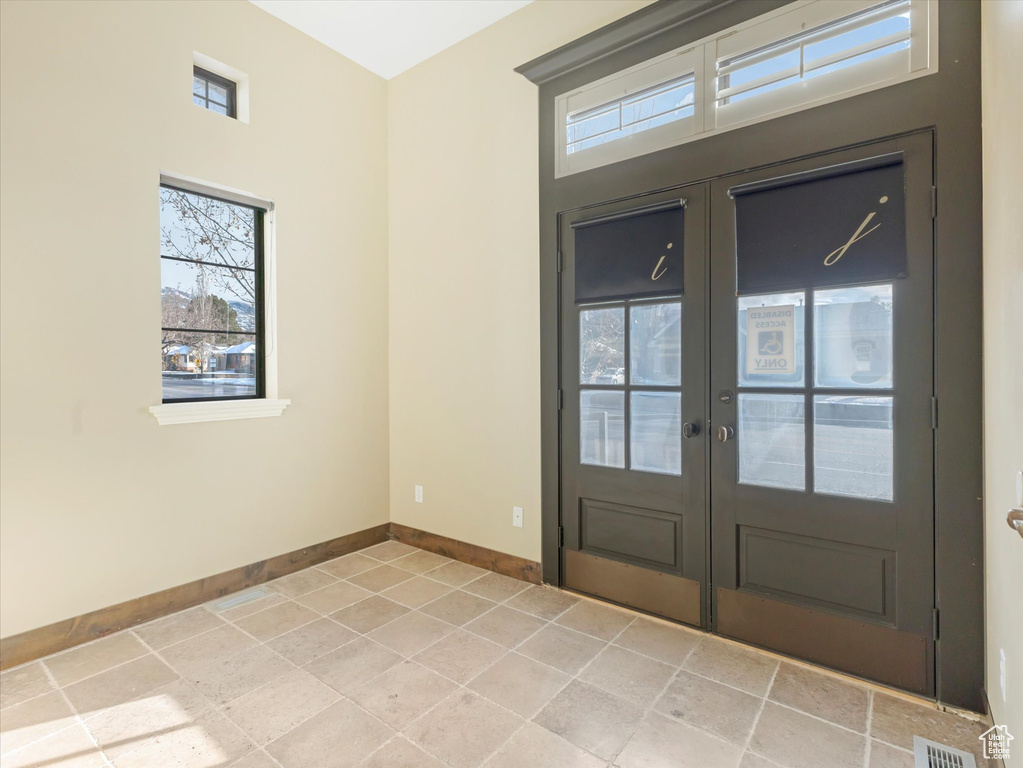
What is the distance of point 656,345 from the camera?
2742 millimetres

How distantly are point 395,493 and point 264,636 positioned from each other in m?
1.56

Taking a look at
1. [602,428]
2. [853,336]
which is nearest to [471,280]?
[602,428]

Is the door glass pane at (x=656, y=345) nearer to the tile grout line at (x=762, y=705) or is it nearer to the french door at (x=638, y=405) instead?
the french door at (x=638, y=405)

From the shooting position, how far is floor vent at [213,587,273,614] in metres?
2.98

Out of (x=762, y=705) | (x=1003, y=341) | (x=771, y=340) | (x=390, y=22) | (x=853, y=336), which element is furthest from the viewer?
(x=390, y=22)

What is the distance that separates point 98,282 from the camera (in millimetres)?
2627

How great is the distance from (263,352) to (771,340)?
2.99 metres

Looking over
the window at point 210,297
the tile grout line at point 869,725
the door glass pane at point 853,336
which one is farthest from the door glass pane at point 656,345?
the window at point 210,297

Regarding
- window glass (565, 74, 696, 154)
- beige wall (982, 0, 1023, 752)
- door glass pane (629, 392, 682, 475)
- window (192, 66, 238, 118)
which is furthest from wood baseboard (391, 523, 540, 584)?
window (192, 66, 238, 118)

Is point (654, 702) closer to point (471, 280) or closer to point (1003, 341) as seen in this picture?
point (1003, 341)

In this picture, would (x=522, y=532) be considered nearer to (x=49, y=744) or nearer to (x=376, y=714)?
(x=376, y=714)

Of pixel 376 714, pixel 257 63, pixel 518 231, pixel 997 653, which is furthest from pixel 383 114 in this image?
pixel 997 653

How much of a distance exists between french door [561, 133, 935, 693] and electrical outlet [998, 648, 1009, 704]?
0.32 m

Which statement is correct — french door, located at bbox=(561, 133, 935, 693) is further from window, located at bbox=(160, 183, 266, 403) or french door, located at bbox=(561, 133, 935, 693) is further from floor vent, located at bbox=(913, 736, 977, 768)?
window, located at bbox=(160, 183, 266, 403)
